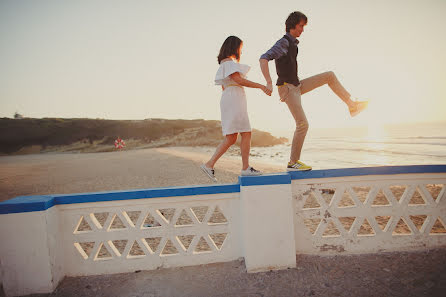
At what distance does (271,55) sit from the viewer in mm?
3109

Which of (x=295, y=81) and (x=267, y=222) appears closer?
(x=267, y=222)

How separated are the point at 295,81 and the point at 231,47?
966mm

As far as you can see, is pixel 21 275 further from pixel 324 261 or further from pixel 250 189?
pixel 324 261

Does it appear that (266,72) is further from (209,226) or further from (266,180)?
(209,226)

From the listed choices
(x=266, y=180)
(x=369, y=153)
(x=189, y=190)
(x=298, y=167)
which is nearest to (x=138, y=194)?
(x=189, y=190)

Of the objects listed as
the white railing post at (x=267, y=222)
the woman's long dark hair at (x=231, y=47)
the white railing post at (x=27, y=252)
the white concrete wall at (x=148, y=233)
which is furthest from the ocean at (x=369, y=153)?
the white railing post at (x=27, y=252)

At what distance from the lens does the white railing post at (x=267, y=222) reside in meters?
2.75

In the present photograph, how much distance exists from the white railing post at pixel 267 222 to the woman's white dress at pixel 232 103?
79cm

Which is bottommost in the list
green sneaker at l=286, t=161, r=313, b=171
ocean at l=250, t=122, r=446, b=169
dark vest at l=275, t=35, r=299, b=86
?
ocean at l=250, t=122, r=446, b=169

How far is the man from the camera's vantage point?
3158 mm

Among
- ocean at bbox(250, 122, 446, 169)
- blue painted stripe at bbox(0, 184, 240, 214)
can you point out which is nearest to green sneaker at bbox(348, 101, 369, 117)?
blue painted stripe at bbox(0, 184, 240, 214)

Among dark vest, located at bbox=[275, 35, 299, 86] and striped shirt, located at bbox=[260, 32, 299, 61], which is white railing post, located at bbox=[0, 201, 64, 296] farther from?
dark vest, located at bbox=[275, 35, 299, 86]

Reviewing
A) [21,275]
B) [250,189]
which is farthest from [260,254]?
[21,275]

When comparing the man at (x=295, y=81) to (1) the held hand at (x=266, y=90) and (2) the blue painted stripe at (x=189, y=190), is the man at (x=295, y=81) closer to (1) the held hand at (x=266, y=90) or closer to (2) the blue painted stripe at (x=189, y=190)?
(1) the held hand at (x=266, y=90)
